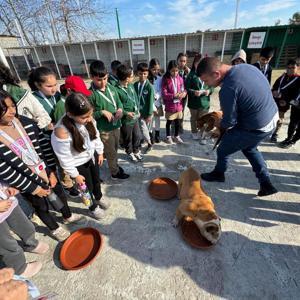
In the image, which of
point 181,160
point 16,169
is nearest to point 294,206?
point 181,160

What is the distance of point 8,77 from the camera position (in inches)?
98.3

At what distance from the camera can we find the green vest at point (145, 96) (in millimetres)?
4086

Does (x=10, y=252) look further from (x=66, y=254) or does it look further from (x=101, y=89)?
(x=101, y=89)

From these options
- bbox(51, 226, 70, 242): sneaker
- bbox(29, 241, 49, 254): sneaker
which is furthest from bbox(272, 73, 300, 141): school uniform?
bbox(29, 241, 49, 254): sneaker

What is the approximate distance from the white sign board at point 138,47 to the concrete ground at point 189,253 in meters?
12.1

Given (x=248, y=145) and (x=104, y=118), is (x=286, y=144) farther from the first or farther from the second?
(x=104, y=118)

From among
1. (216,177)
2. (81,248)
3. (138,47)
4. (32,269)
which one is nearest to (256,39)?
(138,47)

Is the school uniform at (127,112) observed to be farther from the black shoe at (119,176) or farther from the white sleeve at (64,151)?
the white sleeve at (64,151)

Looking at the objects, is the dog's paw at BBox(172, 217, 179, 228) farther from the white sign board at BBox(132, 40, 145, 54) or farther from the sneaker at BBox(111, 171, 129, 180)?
the white sign board at BBox(132, 40, 145, 54)

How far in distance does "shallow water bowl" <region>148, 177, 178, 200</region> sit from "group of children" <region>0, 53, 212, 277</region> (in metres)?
0.70

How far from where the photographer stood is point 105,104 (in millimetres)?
3172

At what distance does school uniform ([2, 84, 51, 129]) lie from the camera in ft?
8.24

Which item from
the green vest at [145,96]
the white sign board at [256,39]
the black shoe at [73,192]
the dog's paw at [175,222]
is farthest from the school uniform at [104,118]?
the white sign board at [256,39]

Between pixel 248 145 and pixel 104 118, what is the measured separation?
2247mm
